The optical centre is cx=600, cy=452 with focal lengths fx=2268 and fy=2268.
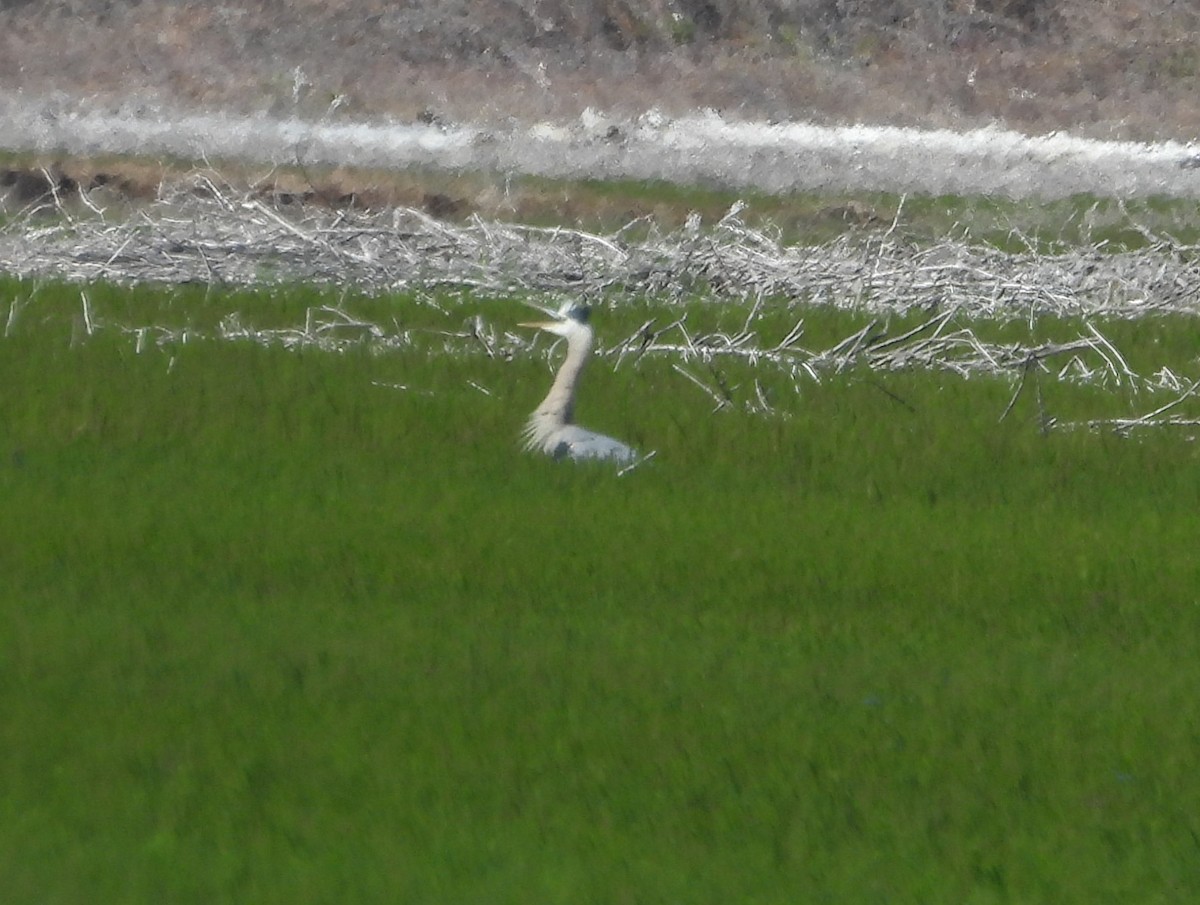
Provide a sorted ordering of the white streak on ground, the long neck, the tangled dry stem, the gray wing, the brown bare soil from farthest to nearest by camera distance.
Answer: the brown bare soil → the white streak on ground → the tangled dry stem → the long neck → the gray wing

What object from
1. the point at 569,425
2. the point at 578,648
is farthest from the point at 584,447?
the point at 578,648

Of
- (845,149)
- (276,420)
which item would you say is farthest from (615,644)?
(845,149)

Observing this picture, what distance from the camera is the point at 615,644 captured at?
604 centimetres

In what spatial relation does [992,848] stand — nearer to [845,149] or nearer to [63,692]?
[63,692]

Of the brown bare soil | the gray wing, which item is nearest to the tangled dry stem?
the gray wing

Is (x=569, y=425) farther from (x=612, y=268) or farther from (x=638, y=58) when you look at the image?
(x=638, y=58)

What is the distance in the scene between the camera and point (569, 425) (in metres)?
8.51

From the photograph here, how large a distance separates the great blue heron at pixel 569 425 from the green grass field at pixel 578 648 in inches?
5.7

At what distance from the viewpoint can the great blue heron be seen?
328 inches

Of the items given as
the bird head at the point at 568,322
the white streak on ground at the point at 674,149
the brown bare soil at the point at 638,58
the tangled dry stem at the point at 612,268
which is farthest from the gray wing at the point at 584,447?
the brown bare soil at the point at 638,58

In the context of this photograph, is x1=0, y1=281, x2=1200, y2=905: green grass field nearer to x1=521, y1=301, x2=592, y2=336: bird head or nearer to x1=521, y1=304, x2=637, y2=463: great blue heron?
x1=521, y1=304, x2=637, y2=463: great blue heron

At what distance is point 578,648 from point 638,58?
85.9 feet

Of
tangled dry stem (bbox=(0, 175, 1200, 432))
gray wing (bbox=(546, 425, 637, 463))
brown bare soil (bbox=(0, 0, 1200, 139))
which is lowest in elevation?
brown bare soil (bbox=(0, 0, 1200, 139))

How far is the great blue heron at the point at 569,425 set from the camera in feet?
27.4
